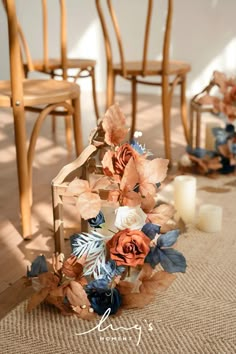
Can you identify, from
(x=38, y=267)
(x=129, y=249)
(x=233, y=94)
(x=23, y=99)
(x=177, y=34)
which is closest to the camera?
(x=129, y=249)

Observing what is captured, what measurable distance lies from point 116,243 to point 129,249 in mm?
31

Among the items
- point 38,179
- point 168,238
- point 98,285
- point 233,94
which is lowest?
point 38,179

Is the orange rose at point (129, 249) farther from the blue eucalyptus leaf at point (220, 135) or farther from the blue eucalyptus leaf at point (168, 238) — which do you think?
the blue eucalyptus leaf at point (220, 135)

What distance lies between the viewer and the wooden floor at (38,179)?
1.65 m

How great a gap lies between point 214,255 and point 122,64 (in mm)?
1188

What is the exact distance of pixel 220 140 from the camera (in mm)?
2406

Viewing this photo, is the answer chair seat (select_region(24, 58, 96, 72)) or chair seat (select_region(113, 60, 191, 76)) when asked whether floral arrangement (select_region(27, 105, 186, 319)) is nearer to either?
chair seat (select_region(113, 60, 191, 76))

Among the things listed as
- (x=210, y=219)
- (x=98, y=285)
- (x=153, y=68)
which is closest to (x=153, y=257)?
(x=98, y=285)

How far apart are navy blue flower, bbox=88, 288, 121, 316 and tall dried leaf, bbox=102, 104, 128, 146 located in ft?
1.11

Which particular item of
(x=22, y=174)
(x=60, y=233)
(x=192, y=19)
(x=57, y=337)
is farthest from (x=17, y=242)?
(x=192, y=19)

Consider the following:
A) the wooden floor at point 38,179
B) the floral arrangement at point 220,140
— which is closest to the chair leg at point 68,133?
the wooden floor at point 38,179

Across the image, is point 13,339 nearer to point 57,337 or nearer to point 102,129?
point 57,337

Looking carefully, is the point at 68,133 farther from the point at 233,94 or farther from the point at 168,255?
the point at 168,255

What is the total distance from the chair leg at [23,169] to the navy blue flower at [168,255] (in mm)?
607
